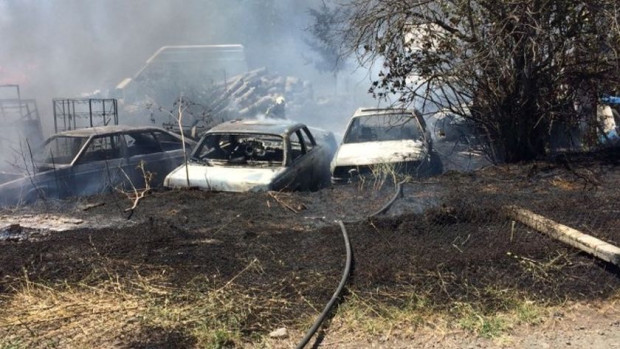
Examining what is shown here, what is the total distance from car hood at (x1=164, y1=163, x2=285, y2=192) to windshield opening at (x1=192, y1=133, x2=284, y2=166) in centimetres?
46

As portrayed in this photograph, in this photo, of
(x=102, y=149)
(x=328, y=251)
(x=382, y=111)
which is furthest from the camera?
(x=382, y=111)

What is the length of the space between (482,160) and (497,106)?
1970 mm

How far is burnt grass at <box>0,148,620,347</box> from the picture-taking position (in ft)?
12.5

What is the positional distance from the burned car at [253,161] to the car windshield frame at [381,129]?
0.85 metres

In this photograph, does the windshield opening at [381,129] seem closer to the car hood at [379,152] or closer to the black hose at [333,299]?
the car hood at [379,152]

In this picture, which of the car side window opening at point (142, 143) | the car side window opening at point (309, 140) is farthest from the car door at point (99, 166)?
the car side window opening at point (309, 140)

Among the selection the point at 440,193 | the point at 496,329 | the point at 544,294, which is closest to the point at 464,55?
the point at 440,193

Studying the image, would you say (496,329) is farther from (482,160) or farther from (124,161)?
(482,160)

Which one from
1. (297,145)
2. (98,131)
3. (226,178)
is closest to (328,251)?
(226,178)

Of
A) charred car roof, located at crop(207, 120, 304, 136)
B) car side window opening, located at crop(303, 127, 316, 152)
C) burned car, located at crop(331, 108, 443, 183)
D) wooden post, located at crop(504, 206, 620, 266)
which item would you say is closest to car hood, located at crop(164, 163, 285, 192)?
charred car roof, located at crop(207, 120, 304, 136)

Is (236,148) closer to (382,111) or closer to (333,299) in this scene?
(382,111)

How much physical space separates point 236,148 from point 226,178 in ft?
3.64

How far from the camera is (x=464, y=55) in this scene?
7.76 meters

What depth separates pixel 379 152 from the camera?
330 inches
